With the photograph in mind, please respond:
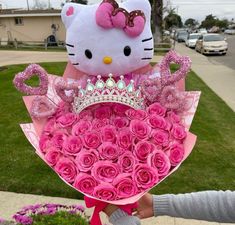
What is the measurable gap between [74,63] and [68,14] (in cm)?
29

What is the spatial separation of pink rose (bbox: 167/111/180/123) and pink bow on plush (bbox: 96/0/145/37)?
49 cm

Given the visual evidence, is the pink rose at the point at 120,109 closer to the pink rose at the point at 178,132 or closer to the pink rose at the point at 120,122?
the pink rose at the point at 120,122

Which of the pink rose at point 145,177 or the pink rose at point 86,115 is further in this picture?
the pink rose at point 86,115

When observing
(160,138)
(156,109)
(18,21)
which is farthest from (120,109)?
(18,21)

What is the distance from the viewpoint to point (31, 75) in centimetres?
217

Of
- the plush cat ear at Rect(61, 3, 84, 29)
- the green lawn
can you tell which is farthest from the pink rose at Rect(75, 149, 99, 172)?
the green lawn

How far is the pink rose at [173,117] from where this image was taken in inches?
77.4

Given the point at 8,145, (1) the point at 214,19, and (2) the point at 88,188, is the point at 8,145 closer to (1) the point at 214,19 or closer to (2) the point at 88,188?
(2) the point at 88,188

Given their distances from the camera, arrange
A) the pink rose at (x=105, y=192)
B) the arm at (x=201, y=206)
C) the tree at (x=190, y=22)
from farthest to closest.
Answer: the tree at (x=190, y=22), the arm at (x=201, y=206), the pink rose at (x=105, y=192)

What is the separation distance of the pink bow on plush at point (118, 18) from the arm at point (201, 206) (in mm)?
943

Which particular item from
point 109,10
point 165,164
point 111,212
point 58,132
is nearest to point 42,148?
point 58,132

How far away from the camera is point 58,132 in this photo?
6.40 feet

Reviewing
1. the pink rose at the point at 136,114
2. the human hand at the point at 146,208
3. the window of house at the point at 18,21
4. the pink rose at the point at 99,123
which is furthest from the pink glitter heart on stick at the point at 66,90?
the window of house at the point at 18,21

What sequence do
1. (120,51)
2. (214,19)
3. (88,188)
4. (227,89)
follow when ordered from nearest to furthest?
(88,188)
(120,51)
(227,89)
(214,19)
